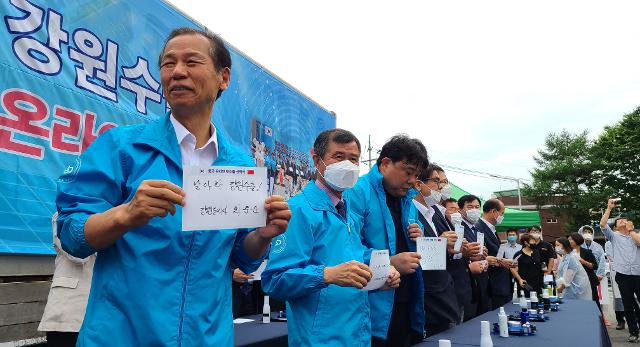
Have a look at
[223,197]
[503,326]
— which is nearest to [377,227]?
[503,326]

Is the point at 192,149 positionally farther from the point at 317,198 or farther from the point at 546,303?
the point at 546,303

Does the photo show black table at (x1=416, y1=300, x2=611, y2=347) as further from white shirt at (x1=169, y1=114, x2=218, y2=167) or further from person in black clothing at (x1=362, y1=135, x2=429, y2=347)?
white shirt at (x1=169, y1=114, x2=218, y2=167)

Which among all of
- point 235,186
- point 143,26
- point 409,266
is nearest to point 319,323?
point 409,266

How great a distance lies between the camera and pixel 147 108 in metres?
3.58

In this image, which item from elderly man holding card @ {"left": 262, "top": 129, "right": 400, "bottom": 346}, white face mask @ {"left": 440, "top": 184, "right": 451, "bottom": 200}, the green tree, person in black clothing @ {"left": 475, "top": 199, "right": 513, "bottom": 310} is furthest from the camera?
the green tree

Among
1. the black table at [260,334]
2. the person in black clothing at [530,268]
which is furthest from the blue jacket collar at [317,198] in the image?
the person in black clothing at [530,268]

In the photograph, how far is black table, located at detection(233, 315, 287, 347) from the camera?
262cm

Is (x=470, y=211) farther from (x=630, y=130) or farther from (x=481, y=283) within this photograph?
(x=630, y=130)

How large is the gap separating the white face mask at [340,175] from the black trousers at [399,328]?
953 millimetres

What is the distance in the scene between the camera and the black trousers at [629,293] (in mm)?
6871

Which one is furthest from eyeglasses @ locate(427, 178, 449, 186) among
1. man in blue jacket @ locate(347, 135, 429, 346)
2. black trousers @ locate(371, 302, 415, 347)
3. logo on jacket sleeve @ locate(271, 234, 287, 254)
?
logo on jacket sleeve @ locate(271, 234, 287, 254)

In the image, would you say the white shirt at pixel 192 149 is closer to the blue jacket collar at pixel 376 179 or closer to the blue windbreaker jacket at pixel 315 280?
the blue windbreaker jacket at pixel 315 280

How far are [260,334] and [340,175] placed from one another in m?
1.36

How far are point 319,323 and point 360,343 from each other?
22 centimetres
